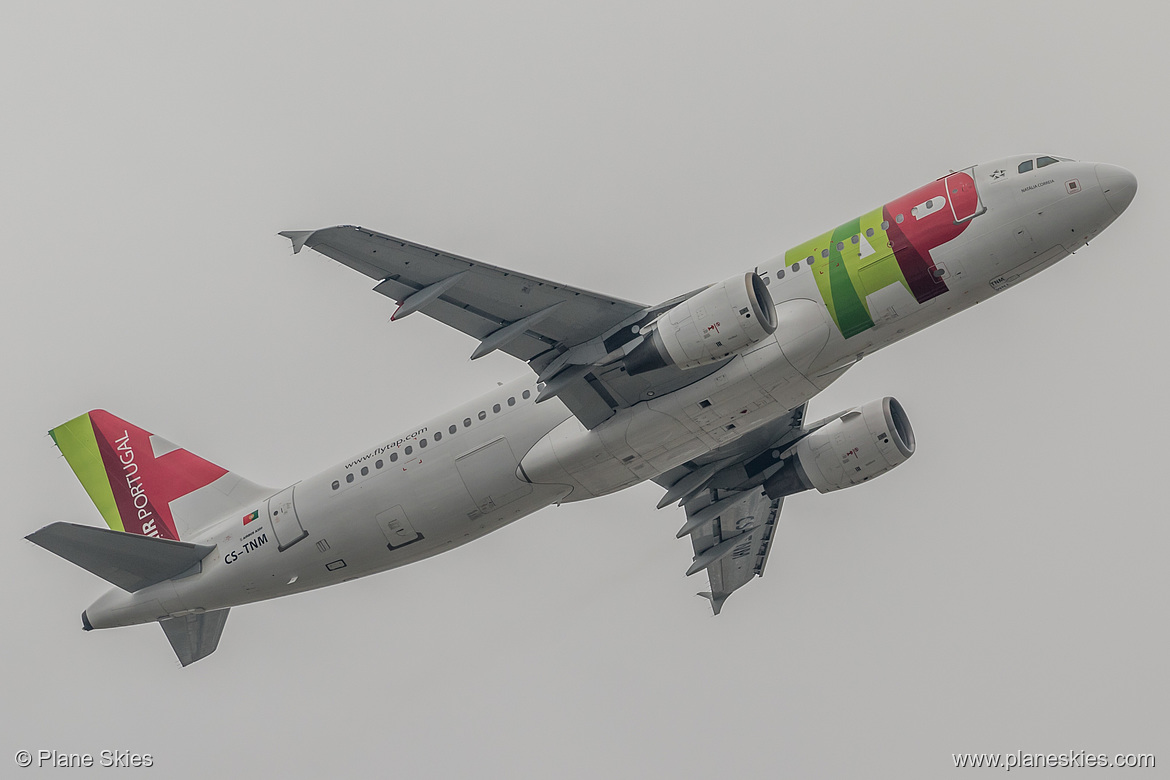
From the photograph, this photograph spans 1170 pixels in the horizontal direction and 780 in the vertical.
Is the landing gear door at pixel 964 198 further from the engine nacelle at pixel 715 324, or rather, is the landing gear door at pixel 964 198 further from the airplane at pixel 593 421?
the engine nacelle at pixel 715 324

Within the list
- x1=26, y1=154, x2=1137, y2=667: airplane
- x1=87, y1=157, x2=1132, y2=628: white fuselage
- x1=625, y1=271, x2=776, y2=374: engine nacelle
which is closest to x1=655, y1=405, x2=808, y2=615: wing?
x1=26, y1=154, x2=1137, y2=667: airplane

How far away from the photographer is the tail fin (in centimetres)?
3681

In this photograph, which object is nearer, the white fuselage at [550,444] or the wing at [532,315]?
the wing at [532,315]

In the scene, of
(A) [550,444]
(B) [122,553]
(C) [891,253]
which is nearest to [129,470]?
(B) [122,553]

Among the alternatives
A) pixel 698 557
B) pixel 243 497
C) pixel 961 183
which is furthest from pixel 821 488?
pixel 243 497

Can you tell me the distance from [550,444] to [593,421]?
1.33 meters

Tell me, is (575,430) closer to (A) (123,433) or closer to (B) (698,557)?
(B) (698,557)

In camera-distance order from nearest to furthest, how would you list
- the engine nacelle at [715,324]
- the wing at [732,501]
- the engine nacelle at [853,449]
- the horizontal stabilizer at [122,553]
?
the engine nacelle at [715,324] → the horizontal stabilizer at [122,553] → the engine nacelle at [853,449] → the wing at [732,501]

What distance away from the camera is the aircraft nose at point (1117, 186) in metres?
28.0

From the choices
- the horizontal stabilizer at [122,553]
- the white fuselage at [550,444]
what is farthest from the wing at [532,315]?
the horizontal stabilizer at [122,553]

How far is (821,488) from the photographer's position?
3594cm

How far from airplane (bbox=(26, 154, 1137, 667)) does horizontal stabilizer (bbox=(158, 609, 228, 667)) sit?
6cm

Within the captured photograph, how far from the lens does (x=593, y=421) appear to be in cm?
3094

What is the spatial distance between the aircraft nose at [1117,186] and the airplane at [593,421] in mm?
50
